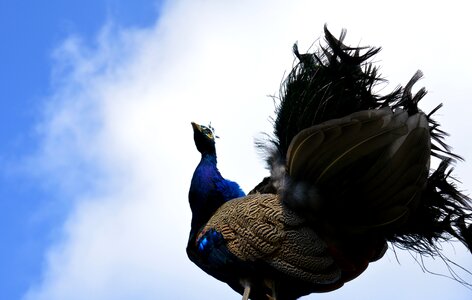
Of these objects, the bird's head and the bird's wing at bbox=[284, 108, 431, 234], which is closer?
the bird's wing at bbox=[284, 108, 431, 234]

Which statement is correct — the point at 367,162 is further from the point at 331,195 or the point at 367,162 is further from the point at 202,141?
the point at 202,141

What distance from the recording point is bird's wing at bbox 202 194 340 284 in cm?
561

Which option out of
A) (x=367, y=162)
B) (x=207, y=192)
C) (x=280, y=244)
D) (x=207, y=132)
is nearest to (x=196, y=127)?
(x=207, y=132)

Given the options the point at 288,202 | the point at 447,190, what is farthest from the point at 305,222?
the point at 447,190

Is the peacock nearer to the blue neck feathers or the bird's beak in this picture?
the blue neck feathers

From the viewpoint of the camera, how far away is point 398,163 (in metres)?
5.36

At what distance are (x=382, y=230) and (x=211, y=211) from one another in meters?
1.33

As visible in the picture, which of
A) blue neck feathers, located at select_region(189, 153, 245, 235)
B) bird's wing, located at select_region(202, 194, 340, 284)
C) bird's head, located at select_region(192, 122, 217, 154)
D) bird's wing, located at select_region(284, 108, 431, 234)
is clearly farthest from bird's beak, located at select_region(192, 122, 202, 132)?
bird's wing, located at select_region(284, 108, 431, 234)

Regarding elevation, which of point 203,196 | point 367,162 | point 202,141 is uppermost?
point 202,141

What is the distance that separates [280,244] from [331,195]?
1.58ft

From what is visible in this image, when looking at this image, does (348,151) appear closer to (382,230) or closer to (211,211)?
(382,230)

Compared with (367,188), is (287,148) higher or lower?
higher

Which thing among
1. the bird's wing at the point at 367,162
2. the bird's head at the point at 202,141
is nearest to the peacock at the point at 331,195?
the bird's wing at the point at 367,162

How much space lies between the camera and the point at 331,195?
18.1ft
